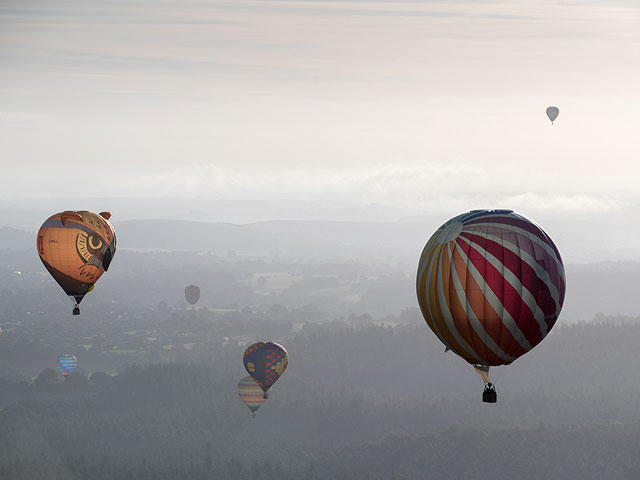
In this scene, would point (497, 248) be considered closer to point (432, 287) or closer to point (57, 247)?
point (432, 287)

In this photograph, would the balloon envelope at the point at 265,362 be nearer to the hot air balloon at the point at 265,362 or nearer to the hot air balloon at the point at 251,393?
the hot air balloon at the point at 265,362

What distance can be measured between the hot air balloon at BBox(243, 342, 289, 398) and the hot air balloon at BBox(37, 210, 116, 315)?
214ft

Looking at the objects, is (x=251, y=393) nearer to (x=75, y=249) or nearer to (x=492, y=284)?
(x=75, y=249)

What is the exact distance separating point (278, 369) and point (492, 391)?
326ft

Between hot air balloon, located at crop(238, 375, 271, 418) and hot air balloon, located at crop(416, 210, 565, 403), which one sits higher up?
hot air balloon, located at crop(416, 210, 565, 403)

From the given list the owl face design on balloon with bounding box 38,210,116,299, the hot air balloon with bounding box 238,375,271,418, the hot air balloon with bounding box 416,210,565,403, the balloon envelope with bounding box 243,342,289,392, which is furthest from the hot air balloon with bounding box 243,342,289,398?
the hot air balloon with bounding box 416,210,565,403

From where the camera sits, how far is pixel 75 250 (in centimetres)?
9675

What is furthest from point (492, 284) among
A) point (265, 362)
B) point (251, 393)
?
point (251, 393)

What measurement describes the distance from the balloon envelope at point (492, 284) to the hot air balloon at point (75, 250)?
4160 centimetres

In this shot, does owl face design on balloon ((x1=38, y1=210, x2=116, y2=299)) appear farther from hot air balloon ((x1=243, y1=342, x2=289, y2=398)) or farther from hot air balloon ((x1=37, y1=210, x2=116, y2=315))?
hot air balloon ((x1=243, y1=342, x2=289, y2=398))

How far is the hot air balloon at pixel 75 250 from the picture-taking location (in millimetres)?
96875

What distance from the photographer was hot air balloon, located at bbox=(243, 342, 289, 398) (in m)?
161

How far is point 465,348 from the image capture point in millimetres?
66688

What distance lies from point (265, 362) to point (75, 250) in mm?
68454
